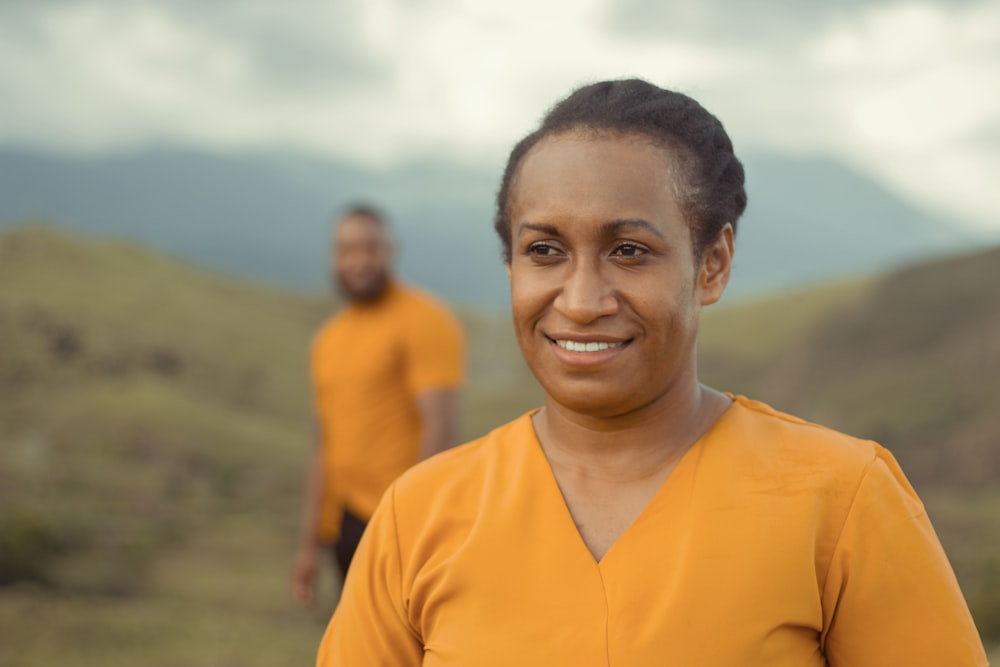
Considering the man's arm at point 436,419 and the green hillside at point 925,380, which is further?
the green hillside at point 925,380

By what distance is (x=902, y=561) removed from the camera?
1522 mm

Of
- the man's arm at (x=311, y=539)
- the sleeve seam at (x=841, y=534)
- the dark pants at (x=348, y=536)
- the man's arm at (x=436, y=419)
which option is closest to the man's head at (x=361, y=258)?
the man's arm at (x=436, y=419)

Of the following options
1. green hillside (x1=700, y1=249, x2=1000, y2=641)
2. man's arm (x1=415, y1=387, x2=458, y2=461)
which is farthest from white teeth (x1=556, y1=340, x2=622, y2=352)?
green hillside (x1=700, y1=249, x2=1000, y2=641)

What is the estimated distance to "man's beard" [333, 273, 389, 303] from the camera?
465 cm

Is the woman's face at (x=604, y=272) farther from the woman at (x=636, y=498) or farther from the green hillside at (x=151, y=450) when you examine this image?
the green hillside at (x=151, y=450)

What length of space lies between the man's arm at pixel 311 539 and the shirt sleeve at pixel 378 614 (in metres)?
2.93

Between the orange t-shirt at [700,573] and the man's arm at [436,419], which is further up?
the orange t-shirt at [700,573]

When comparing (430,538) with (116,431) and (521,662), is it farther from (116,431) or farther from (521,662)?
(116,431)

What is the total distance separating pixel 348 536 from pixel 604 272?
3.26m

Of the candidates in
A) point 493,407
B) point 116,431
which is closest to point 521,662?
point 116,431

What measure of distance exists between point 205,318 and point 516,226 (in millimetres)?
37389

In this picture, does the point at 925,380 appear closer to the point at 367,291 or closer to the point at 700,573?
the point at 367,291

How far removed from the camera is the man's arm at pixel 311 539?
183 inches

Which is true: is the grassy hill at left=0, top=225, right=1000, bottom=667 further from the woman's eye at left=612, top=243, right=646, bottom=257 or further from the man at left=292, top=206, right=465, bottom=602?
the woman's eye at left=612, top=243, right=646, bottom=257
